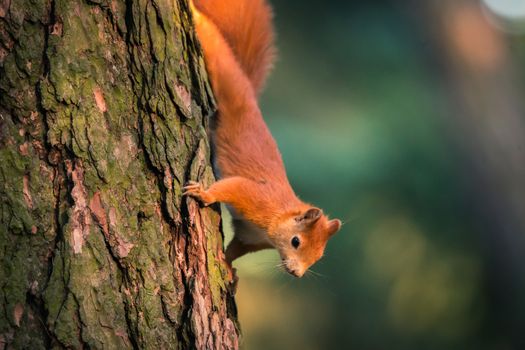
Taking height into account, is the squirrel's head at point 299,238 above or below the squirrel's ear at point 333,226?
below

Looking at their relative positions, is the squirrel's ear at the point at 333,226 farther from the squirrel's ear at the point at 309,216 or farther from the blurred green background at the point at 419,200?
the blurred green background at the point at 419,200

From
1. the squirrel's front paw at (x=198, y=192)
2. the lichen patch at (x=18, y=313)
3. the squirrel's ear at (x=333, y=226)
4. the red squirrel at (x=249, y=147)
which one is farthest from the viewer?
the squirrel's ear at (x=333, y=226)

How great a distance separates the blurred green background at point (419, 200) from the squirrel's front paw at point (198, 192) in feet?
6.74

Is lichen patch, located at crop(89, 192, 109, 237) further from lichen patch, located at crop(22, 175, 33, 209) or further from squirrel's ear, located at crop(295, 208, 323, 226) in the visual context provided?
squirrel's ear, located at crop(295, 208, 323, 226)

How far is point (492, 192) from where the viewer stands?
12.4 ft

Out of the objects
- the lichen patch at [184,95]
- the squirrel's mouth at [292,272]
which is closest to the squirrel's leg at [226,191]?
the lichen patch at [184,95]

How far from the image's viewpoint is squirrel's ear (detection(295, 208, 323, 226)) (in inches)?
98.0

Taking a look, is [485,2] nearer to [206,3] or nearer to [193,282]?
[206,3]

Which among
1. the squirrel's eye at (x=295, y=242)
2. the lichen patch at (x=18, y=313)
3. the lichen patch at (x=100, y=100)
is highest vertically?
the squirrel's eye at (x=295, y=242)

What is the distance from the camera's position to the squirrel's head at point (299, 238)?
2.50 m

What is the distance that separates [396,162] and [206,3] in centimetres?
233

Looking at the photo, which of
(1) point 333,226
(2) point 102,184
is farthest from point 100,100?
(1) point 333,226

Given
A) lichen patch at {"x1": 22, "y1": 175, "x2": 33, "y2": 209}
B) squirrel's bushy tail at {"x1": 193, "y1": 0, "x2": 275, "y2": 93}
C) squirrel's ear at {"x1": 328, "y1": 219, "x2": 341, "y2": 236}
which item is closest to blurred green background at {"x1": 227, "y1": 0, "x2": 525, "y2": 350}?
squirrel's ear at {"x1": 328, "y1": 219, "x2": 341, "y2": 236}

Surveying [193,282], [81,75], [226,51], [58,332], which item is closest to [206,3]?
[226,51]
